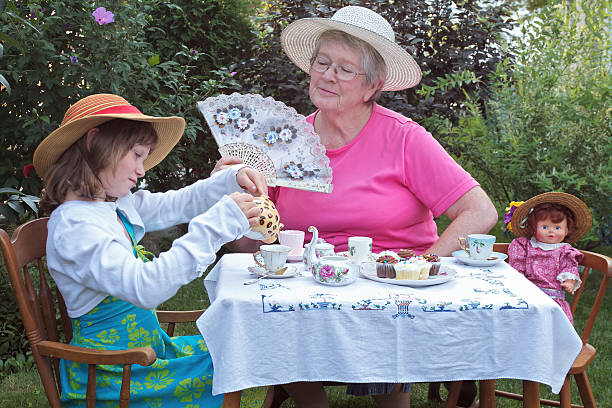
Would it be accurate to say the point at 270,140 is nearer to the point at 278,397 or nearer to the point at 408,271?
the point at 408,271

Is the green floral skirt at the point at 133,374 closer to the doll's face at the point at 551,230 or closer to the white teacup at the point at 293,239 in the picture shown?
the white teacup at the point at 293,239

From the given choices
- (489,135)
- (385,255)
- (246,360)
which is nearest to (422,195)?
(385,255)

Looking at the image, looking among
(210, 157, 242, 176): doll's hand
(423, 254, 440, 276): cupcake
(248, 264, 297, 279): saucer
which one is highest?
(210, 157, 242, 176): doll's hand

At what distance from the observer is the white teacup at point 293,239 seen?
2712 mm

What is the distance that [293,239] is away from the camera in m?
2.73

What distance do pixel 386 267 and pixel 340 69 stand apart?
1.27 metres

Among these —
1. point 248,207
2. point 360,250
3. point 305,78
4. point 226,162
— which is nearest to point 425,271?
point 360,250

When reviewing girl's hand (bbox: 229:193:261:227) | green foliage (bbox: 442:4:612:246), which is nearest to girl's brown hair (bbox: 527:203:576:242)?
girl's hand (bbox: 229:193:261:227)

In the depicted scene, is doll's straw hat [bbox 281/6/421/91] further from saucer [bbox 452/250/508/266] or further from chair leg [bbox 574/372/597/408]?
chair leg [bbox 574/372/597/408]

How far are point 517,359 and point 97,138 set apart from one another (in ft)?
5.23

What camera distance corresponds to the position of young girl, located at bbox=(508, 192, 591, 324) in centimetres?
309

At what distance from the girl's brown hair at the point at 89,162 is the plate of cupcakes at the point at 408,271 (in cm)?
98

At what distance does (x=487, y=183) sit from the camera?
6203 millimetres

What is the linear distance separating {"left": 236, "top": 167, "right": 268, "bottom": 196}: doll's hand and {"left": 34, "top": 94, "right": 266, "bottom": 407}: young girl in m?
0.39
